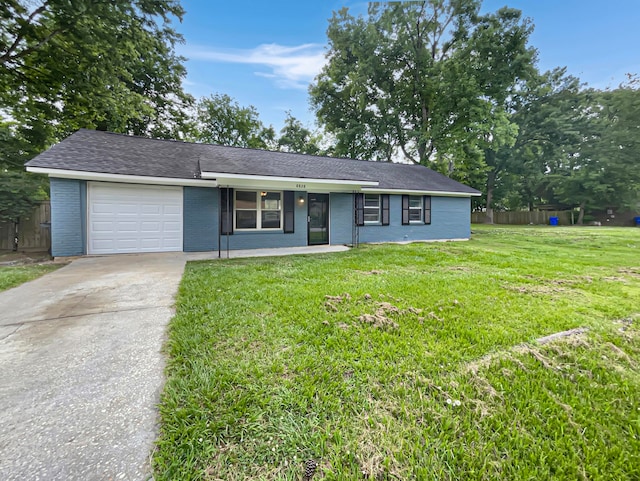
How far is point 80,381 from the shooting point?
1.97m

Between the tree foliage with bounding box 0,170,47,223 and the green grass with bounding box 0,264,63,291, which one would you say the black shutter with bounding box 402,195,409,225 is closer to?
the green grass with bounding box 0,264,63,291

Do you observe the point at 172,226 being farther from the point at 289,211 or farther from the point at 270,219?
the point at 289,211

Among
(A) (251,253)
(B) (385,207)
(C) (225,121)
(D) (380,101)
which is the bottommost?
(A) (251,253)

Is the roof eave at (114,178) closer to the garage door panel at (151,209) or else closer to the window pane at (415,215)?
the garage door panel at (151,209)

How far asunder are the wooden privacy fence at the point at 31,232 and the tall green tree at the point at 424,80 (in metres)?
17.8

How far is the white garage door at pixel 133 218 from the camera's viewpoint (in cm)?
730

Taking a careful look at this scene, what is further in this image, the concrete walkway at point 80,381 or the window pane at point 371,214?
the window pane at point 371,214

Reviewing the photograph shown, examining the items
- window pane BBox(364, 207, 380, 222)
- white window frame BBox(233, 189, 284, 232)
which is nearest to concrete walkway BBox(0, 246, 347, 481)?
white window frame BBox(233, 189, 284, 232)

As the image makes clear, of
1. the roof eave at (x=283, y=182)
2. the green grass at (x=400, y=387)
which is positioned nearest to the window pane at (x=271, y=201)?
the roof eave at (x=283, y=182)

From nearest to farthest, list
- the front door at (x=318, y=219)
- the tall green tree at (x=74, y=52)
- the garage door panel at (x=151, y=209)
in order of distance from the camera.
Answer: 1. the tall green tree at (x=74, y=52)
2. the garage door panel at (x=151, y=209)
3. the front door at (x=318, y=219)

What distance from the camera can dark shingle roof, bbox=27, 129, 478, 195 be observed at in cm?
705

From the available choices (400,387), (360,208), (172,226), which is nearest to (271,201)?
(172,226)

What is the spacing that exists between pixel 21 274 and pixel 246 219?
5099 millimetres

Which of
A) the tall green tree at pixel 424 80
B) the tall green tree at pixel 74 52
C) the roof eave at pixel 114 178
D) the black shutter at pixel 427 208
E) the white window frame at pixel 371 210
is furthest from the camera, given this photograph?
the tall green tree at pixel 424 80
